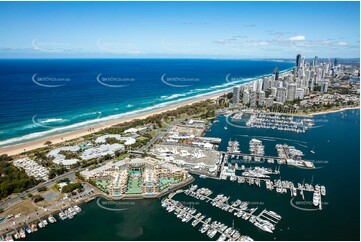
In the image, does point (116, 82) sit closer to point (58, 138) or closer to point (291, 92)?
point (291, 92)

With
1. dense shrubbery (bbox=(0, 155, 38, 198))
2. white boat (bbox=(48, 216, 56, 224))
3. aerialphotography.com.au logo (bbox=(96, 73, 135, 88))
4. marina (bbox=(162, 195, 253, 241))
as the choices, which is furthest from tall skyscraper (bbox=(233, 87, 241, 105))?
white boat (bbox=(48, 216, 56, 224))

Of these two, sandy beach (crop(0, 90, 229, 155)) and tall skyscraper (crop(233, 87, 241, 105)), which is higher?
tall skyscraper (crop(233, 87, 241, 105))

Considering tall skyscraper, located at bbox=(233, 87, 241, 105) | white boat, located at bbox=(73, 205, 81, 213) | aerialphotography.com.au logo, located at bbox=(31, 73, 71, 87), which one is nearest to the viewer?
white boat, located at bbox=(73, 205, 81, 213)

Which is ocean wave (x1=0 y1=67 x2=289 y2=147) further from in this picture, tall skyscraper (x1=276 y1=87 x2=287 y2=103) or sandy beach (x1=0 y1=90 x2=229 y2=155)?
tall skyscraper (x1=276 y1=87 x2=287 y2=103)

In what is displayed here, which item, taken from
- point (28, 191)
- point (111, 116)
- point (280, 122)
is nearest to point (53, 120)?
point (111, 116)

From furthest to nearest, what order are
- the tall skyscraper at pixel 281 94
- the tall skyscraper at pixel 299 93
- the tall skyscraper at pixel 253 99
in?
the tall skyscraper at pixel 299 93, the tall skyscraper at pixel 281 94, the tall skyscraper at pixel 253 99

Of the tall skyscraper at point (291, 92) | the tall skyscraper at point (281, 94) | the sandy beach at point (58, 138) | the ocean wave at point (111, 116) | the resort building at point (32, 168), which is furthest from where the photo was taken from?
the tall skyscraper at point (291, 92)

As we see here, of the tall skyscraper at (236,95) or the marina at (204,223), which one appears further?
the tall skyscraper at (236,95)

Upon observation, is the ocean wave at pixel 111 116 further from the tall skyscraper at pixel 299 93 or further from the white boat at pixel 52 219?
the white boat at pixel 52 219

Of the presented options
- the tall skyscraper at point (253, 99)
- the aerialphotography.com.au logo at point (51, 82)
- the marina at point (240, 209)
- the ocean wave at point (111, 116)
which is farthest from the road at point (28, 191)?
the aerialphotography.com.au logo at point (51, 82)

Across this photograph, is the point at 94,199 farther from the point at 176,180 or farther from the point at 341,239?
the point at 341,239

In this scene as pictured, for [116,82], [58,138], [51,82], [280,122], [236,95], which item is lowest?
[58,138]

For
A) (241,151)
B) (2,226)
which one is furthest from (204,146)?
(2,226)
